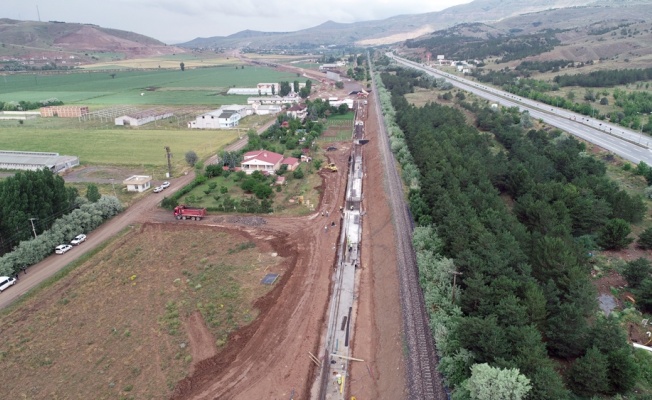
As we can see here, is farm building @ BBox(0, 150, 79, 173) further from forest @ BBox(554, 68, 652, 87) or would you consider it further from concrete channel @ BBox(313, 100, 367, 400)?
forest @ BBox(554, 68, 652, 87)

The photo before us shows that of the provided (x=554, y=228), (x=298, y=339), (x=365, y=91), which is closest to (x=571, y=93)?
(x=365, y=91)

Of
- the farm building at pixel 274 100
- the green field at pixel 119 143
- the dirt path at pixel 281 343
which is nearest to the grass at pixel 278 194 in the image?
the dirt path at pixel 281 343

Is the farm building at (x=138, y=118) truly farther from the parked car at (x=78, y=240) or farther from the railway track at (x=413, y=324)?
the railway track at (x=413, y=324)

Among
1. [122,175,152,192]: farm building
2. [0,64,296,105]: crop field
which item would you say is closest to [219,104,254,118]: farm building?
[0,64,296,105]: crop field

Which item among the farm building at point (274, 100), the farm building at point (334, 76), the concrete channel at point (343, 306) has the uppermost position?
the farm building at point (334, 76)

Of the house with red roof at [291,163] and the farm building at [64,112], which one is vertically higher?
the farm building at [64,112]

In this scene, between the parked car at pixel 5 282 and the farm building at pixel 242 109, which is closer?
the parked car at pixel 5 282
